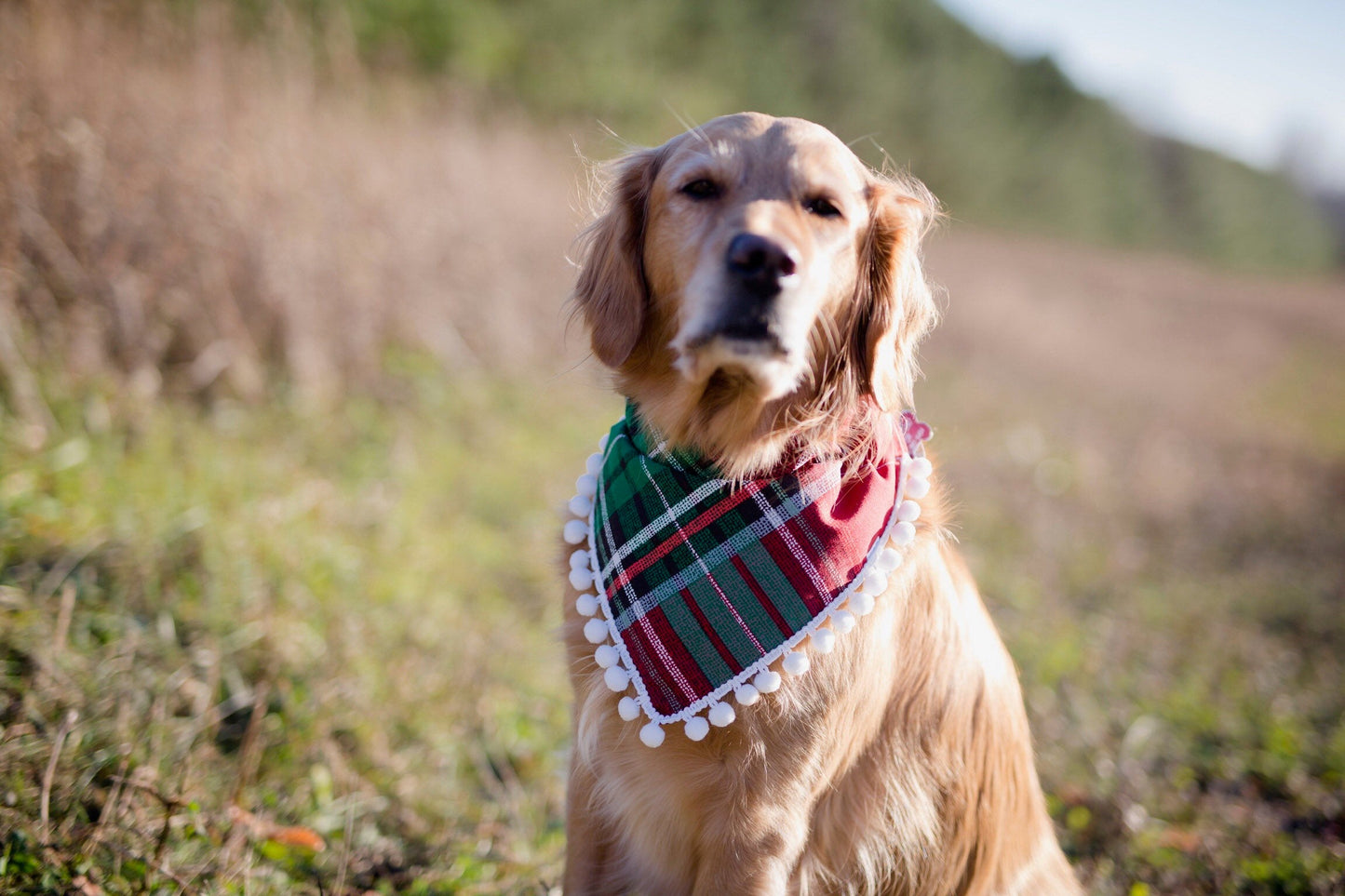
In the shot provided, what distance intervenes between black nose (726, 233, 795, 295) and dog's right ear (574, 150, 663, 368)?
1.31 ft

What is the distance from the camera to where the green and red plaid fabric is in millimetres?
1725

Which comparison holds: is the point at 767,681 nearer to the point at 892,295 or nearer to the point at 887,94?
the point at 892,295

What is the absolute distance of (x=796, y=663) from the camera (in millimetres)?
1668

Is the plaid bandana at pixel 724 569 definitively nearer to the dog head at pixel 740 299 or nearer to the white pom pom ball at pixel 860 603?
the white pom pom ball at pixel 860 603

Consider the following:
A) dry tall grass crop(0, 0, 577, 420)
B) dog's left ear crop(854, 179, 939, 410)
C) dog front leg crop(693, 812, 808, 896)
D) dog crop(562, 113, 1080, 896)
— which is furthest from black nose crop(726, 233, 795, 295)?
dry tall grass crop(0, 0, 577, 420)

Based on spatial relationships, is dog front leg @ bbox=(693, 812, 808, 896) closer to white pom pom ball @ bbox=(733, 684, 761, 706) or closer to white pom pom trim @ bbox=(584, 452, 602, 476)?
white pom pom ball @ bbox=(733, 684, 761, 706)

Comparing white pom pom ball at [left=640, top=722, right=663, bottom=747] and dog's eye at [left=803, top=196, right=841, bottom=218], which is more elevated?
dog's eye at [left=803, top=196, right=841, bottom=218]

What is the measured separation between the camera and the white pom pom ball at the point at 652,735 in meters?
1.72

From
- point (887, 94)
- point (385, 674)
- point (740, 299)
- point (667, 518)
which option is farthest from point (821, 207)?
point (887, 94)

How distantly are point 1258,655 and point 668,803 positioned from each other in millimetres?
4380

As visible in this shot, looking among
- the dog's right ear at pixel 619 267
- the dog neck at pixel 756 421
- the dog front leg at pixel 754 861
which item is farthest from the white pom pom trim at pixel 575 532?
the dog front leg at pixel 754 861

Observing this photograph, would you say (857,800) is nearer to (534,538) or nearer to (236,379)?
(534,538)

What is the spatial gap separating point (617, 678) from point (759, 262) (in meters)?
0.94

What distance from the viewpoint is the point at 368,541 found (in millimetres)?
3787
